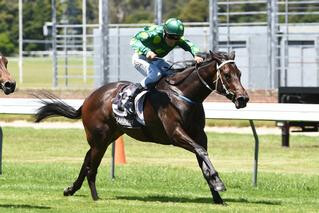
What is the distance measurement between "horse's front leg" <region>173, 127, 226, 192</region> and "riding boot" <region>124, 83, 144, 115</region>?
2.51 feet

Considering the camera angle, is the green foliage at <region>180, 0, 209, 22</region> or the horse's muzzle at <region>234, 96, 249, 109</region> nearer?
the horse's muzzle at <region>234, 96, 249, 109</region>

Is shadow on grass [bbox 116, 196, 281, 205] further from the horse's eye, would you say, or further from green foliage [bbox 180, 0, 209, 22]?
green foliage [bbox 180, 0, 209, 22]

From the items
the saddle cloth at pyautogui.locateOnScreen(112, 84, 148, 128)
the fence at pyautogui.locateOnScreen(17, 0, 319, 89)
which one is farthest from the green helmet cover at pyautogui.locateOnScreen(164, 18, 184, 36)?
the fence at pyautogui.locateOnScreen(17, 0, 319, 89)

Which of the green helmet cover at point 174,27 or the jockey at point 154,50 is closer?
the green helmet cover at point 174,27

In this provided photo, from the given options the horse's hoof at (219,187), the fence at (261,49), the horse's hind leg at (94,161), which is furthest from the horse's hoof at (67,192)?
the fence at (261,49)

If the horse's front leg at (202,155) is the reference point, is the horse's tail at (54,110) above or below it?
above

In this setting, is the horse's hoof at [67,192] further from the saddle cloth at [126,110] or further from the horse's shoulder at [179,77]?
the horse's shoulder at [179,77]

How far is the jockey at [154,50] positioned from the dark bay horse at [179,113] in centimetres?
14

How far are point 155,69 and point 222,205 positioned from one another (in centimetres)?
187

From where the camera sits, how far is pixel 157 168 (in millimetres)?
17109

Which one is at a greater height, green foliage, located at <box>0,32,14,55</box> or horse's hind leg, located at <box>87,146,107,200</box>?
horse's hind leg, located at <box>87,146,107,200</box>

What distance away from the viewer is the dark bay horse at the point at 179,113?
11.8 metres

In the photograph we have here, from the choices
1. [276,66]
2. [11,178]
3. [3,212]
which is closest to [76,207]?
[3,212]

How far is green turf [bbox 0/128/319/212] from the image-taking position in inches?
470
